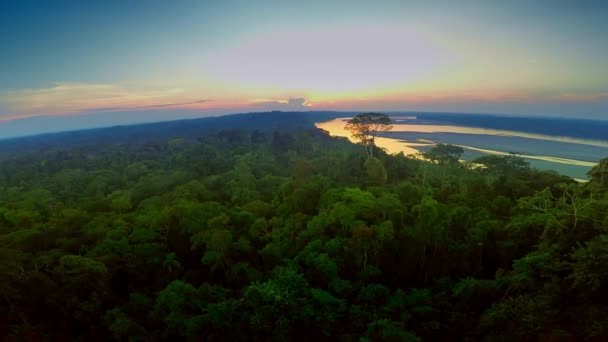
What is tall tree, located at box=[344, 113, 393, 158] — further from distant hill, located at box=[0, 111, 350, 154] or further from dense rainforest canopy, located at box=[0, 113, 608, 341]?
distant hill, located at box=[0, 111, 350, 154]

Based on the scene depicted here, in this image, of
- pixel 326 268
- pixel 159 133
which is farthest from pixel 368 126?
pixel 159 133

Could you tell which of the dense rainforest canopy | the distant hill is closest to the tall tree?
the dense rainforest canopy

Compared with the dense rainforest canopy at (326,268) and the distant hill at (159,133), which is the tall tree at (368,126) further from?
the distant hill at (159,133)

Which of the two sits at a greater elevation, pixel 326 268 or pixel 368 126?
pixel 368 126

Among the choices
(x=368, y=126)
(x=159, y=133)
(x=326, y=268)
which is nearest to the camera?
(x=326, y=268)

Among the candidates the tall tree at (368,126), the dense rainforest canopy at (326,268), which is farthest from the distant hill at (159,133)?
the dense rainforest canopy at (326,268)

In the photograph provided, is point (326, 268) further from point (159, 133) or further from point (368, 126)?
point (159, 133)
